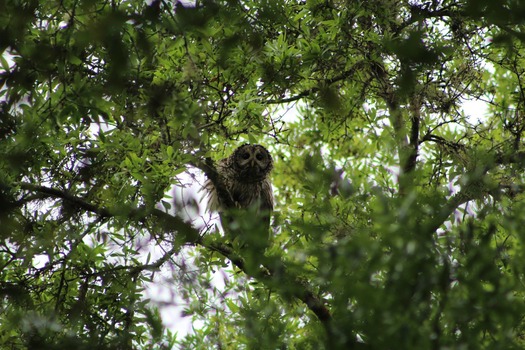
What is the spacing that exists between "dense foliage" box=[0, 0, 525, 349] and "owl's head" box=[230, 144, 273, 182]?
0.75 metres

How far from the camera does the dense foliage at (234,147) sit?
1979mm

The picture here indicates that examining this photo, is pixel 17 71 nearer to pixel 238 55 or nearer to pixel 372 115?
pixel 238 55

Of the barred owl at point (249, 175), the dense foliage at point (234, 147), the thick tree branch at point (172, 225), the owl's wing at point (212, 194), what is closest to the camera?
the dense foliage at point (234, 147)

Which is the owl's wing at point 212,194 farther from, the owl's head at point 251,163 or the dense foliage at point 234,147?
the dense foliage at point 234,147

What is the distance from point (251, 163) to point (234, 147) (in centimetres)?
52

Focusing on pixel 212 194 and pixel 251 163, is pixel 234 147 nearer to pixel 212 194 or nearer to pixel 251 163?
pixel 251 163

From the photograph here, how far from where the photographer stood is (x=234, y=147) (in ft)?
24.5

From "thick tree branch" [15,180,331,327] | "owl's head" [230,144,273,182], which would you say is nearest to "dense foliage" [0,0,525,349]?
"thick tree branch" [15,180,331,327]

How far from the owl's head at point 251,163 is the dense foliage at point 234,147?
2.46ft

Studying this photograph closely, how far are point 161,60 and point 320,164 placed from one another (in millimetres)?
2172

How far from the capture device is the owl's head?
7039 millimetres

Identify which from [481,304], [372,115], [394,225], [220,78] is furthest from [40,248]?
[372,115]

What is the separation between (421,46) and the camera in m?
1.79

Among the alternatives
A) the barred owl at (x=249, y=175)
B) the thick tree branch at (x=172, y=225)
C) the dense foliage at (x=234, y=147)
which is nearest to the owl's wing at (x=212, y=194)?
the barred owl at (x=249, y=175)
